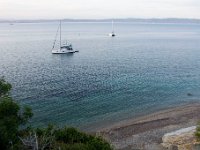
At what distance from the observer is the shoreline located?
41.3 meters

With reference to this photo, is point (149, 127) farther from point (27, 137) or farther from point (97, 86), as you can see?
point (27, 137)

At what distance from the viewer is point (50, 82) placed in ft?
239

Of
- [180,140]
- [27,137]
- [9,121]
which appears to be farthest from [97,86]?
[27,137]

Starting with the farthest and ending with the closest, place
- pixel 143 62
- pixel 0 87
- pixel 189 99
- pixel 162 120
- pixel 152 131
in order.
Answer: pixel 143 62 → pixel 189 99 → pixel 162 120 → pixel 152 131 → pixel 0 87

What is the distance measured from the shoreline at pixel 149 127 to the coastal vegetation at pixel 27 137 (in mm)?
13797

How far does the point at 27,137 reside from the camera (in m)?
24.0

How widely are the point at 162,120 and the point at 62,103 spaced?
17.5 m

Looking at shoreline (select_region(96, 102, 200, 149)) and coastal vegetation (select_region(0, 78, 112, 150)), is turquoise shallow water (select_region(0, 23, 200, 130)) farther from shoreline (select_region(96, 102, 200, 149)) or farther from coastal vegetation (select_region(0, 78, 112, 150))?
coastal vegetation (select_region(0, 78, 112, 150))

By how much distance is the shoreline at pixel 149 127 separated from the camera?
41312 mm

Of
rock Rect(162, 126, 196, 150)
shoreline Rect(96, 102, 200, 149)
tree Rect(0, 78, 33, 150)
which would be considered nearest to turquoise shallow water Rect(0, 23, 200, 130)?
shoreline Rect(96, 102, 200, 149)

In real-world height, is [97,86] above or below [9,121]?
below

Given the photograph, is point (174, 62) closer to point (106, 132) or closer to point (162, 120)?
point (162, 120)

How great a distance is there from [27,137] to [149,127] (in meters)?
26.6

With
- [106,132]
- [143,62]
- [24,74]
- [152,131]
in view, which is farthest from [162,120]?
[143,62]
